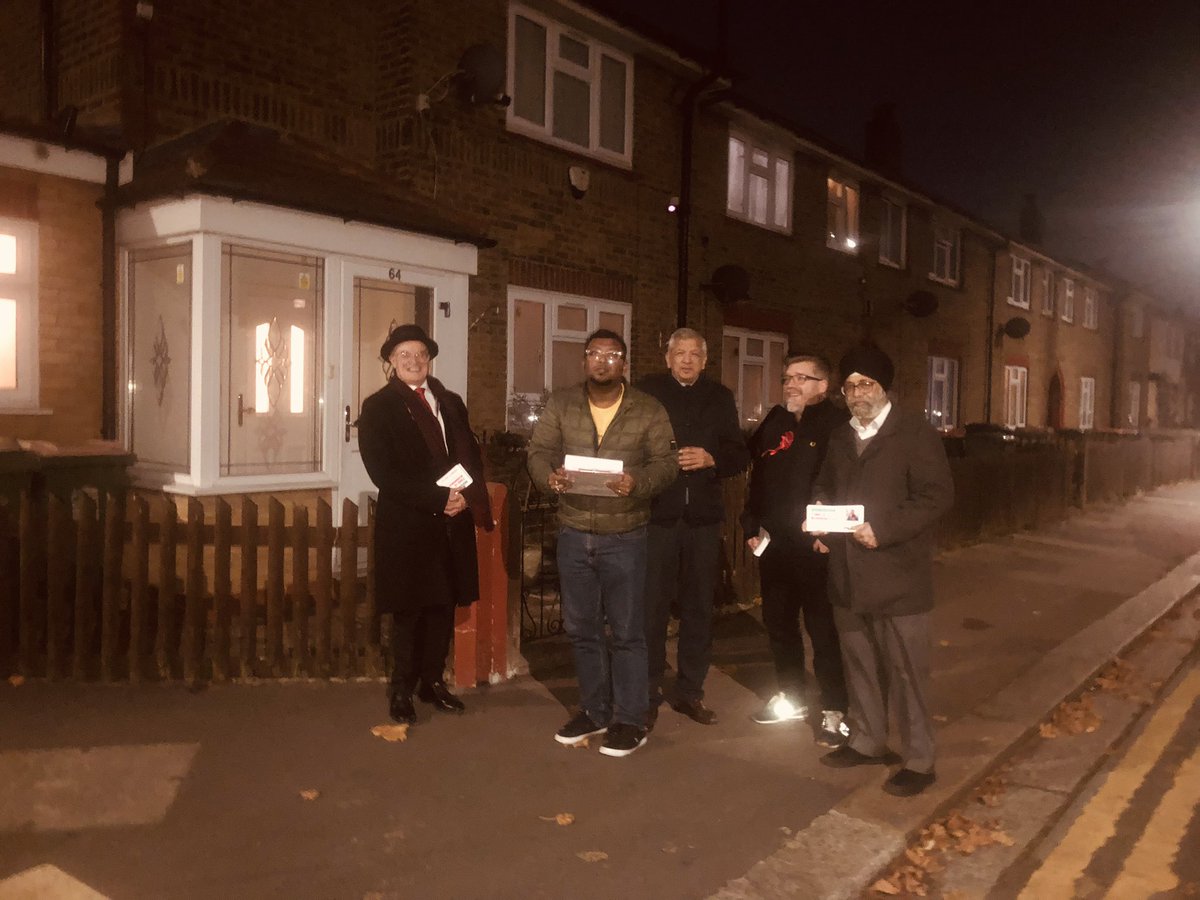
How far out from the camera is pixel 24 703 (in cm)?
494

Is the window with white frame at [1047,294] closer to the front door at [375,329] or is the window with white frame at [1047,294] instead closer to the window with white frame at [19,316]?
the front door at [375,329]

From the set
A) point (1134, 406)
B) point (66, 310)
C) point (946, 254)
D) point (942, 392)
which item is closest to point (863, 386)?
point (66, 310)

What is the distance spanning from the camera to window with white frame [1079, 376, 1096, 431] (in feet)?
97.6

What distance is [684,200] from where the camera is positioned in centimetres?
1252

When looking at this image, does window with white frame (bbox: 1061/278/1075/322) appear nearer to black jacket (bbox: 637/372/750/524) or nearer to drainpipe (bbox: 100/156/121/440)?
black jacket (bbox: 637/372/750/524)

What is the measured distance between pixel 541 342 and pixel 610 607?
6.64 meters

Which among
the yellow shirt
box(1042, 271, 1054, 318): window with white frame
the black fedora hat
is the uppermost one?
box(1042, 271, 1054, 318): window with white frame

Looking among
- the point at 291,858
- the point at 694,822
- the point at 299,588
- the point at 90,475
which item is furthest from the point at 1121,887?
the point at 90,475

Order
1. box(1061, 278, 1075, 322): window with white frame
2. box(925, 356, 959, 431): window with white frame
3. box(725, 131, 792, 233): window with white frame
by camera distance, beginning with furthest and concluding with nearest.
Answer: box(1061, 278, 1075, 322): window with white frame → box(925, 356, 959, 431): window with white frame → box(725, 131, 792, 233): window with white frame

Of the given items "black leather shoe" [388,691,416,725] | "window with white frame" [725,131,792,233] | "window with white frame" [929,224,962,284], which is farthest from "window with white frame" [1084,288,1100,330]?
"black leather shoe" [388,691,416,725]

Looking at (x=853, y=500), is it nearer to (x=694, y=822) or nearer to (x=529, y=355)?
(x=694, y=822)

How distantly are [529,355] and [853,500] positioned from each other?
22.8 ft

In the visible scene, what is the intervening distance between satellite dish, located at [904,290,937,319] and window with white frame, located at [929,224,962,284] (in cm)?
163

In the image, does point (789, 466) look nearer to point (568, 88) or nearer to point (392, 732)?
point (392, 732)
